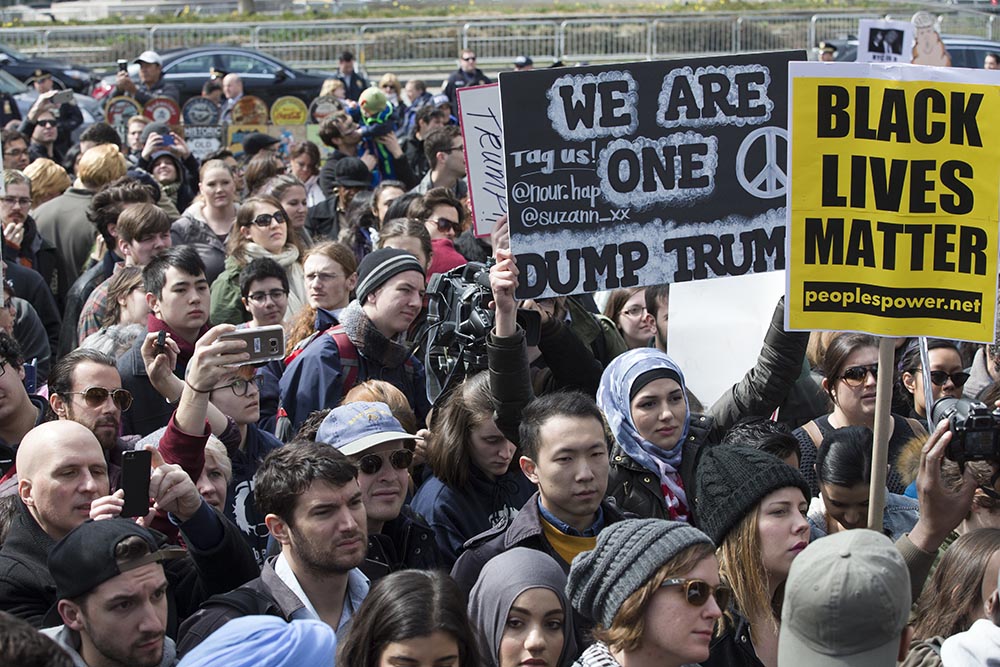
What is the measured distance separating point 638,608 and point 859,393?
2.62 metres

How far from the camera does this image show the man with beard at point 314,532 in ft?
14.3

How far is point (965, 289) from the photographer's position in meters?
4.88

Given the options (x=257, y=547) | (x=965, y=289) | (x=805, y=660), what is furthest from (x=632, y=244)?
(x=805, y=660)

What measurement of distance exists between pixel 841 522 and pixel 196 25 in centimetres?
2924

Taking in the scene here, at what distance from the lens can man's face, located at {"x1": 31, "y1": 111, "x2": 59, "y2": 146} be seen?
46.9ft

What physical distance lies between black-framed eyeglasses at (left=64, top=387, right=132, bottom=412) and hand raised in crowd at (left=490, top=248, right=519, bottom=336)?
149 centimetres

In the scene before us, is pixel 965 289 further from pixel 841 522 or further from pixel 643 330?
pixel 643 330

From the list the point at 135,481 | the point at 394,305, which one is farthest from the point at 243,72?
the point at 135,481

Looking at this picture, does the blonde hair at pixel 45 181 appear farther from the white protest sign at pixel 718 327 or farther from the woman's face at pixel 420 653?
the woman's face at pixel 420 653

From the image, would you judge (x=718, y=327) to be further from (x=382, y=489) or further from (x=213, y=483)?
(x=213, y=483)

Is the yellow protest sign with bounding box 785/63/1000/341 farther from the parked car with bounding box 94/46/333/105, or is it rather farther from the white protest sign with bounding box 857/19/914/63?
the parked car with bounding box 94/46/333/105

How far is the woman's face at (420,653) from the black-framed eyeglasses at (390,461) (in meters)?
1.43

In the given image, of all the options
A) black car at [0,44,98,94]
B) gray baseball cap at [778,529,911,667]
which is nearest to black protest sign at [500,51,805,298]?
gray baseball cap at [778,529,911,667]

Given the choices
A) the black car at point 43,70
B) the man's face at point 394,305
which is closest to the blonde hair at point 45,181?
the man's face at point 394,305
